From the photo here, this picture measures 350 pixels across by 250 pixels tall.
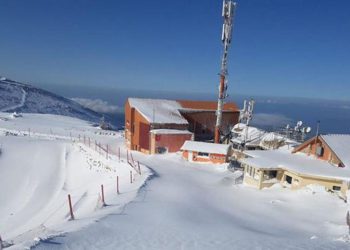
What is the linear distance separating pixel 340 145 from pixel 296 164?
4.07 m

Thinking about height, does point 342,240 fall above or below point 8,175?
above

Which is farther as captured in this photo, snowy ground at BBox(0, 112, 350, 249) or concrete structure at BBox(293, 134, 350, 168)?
concrete structure at BBox(293, 134, 350, 168)

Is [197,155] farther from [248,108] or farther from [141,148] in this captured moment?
[248,108]

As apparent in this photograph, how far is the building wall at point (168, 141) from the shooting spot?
39688mm

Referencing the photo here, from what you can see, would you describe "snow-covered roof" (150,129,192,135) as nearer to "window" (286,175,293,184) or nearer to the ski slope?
the ski slope

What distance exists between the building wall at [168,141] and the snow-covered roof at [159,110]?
229cm

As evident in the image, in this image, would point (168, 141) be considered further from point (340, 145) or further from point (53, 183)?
point (340, 145)

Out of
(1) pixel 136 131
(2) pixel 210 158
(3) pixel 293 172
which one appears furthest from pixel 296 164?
(1) pixel 136 131

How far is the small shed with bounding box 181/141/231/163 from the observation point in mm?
36125

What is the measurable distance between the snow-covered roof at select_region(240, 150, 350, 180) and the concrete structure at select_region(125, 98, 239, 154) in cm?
1198

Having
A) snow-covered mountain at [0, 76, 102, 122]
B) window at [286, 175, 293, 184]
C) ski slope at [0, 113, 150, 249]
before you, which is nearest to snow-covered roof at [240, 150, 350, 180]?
window at [286, 175, 293, 184]

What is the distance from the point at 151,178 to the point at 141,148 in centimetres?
1486

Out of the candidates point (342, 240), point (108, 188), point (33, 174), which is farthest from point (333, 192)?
point (33, 174)

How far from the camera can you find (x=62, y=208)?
2552 centimetres
